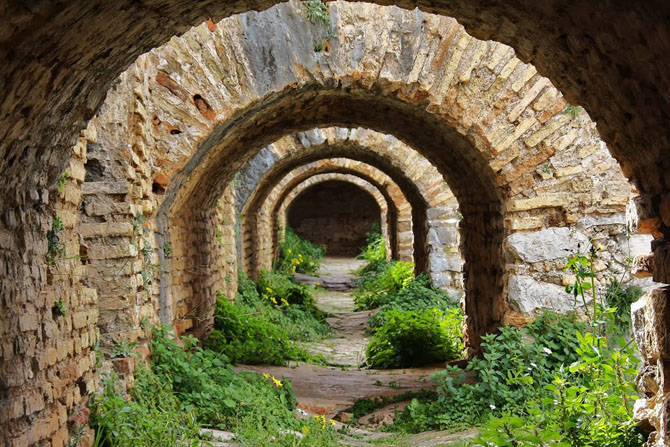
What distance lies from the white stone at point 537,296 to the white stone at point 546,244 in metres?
0.18

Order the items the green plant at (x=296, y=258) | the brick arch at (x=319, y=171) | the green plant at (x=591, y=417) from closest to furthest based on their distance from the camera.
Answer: the green plant at (x=591, y=417) → the brick arch at (x=319, y=171) → the green plant at (x=296, y=258)

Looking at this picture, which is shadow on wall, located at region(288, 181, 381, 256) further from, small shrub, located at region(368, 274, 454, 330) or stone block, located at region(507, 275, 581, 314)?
stone block, located at region(507, 275, 581, 314)

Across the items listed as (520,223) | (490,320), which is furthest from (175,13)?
(490,320)

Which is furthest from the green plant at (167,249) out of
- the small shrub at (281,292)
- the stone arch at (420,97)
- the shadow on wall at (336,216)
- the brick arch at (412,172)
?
the shadow on wall at (336,216)

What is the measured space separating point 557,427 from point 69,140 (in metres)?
2.61

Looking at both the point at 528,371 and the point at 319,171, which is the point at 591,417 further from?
the point at 319,171

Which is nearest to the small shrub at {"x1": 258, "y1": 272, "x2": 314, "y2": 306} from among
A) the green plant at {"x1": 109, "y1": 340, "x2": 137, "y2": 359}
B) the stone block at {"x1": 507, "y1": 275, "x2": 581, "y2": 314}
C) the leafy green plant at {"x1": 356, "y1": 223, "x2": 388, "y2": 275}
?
the leafy green plant at {"x1": 356, "y1": 223, "x2": 388, "y2": 275}

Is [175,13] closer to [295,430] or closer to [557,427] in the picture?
[557,427]

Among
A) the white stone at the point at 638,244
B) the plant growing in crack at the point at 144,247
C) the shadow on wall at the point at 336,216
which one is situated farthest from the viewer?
the shadow on wall at the point at 336,216

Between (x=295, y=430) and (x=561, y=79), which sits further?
(x=295, y=430)

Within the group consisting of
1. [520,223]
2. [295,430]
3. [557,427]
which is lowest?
[295,430]

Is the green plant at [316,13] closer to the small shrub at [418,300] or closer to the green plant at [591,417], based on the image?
the green plant at [591,417]

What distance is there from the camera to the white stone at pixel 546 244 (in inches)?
203

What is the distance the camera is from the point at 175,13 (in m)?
2.40
